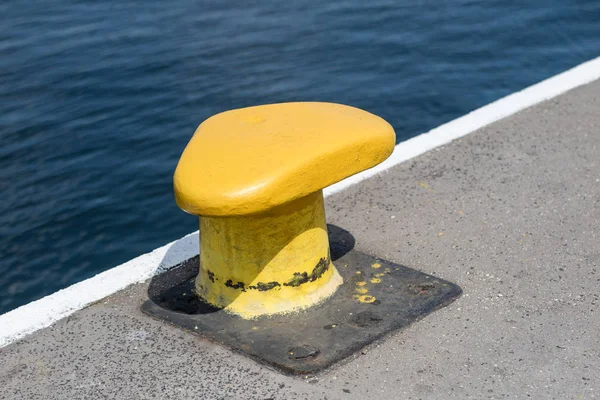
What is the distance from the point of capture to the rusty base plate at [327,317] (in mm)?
4121

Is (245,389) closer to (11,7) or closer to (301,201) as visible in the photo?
(301,201)

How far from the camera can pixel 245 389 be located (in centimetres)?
391

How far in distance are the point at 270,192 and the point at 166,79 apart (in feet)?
21.5

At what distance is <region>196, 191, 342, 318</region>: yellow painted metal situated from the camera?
4.32 metres

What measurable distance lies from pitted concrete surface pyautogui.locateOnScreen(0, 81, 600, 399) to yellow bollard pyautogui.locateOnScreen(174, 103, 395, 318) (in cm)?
38

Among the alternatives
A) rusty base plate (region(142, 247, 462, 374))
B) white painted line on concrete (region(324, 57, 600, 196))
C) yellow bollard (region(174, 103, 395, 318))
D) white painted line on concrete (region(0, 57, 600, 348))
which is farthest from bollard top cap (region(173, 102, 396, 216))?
white painted line on concrete (region(324, 57, 600, 196))

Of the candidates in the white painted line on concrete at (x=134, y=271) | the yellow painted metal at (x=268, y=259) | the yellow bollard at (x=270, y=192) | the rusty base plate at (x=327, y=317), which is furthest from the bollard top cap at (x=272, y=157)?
the white painted line on concrete at (x=134, y=271)

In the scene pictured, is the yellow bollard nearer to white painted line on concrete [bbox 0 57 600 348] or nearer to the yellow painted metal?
the yellow painted metal

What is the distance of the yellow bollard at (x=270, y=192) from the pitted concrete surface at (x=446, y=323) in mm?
384

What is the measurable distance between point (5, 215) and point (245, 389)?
4359 mm

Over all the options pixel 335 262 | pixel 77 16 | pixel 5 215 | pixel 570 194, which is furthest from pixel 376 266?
pixel 77 16

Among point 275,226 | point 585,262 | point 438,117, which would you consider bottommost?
point 438,117

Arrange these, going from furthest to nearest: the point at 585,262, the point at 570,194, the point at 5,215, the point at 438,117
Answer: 1. the point at 438,117
2. the point at 5,215
3. the point at 570,194
4. the point at 585,262

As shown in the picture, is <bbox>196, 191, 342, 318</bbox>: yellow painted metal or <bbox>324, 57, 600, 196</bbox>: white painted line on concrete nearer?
<bbox>196, 191, 342, 318</bbox>: yellow painted metal
